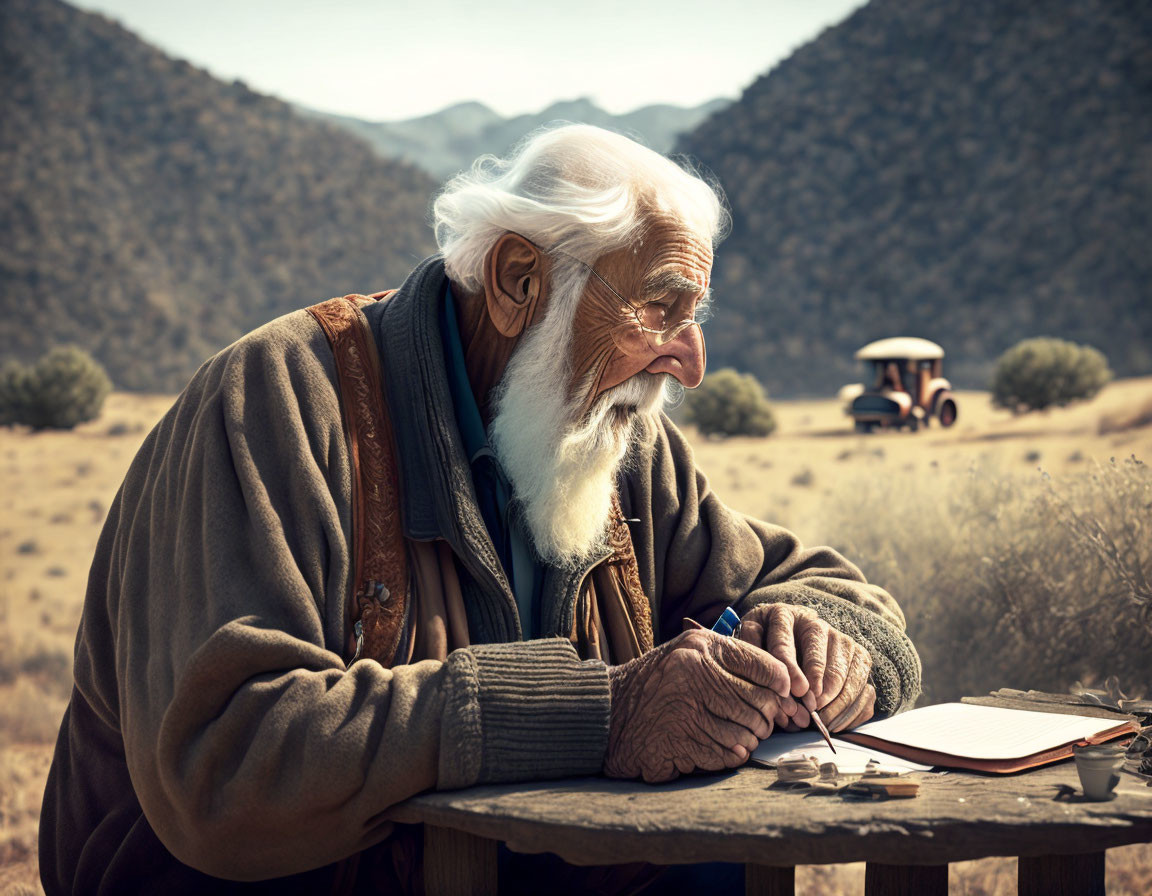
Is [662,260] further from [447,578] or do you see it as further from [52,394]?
[52,394]

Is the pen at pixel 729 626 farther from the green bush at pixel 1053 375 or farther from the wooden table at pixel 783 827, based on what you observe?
the green bush at pixel 1053 375

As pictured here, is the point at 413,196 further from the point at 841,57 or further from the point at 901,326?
the point at 901,326

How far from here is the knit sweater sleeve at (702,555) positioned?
2512 millimetres

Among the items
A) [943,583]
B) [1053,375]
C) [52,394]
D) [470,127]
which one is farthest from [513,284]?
[470,127]

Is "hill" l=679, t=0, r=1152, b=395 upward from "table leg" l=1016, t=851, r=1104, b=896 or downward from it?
upward

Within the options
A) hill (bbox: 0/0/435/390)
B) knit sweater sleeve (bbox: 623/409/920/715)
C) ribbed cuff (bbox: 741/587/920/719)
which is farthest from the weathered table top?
hill (bbox: 0/0/435/390)

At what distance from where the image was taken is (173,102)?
150 ft

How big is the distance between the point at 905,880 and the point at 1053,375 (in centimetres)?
2359

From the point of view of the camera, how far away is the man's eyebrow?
2.30 metres

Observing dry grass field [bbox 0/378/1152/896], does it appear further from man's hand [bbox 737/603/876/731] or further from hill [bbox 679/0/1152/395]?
hill [bbox 679/0/1152/395]

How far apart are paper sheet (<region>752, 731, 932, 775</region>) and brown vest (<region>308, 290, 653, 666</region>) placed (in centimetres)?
42

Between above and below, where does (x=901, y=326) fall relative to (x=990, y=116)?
below

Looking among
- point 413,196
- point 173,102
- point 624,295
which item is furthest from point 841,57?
point 624,295

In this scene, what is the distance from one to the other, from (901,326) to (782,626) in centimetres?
3691
